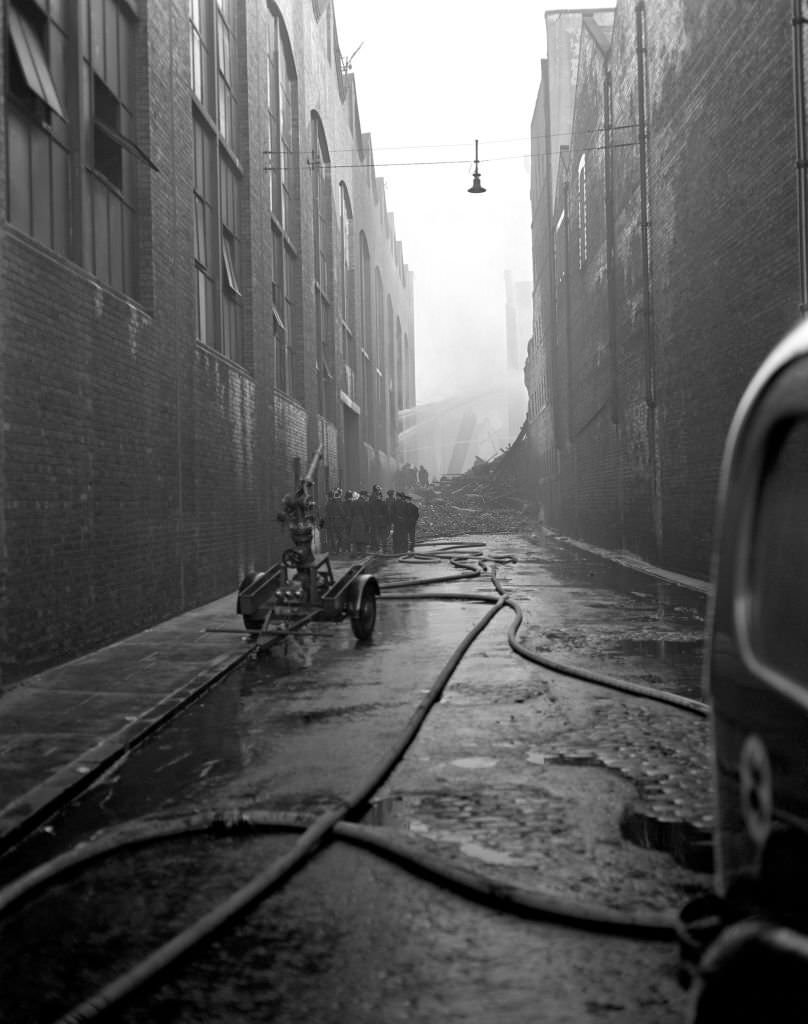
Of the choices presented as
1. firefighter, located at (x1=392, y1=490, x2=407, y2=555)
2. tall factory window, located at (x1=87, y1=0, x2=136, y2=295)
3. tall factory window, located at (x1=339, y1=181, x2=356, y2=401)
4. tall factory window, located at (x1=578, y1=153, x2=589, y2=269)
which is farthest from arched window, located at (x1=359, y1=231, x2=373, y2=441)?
tall factory window, located at (x1=87, y1=0, x2=136, y2=295)

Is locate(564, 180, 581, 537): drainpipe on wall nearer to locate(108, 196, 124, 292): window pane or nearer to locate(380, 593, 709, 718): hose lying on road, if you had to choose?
locate(108, 196, 124, 292): window pane

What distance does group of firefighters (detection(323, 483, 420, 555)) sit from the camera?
2609cm

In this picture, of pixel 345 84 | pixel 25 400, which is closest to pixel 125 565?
pixel 25 400

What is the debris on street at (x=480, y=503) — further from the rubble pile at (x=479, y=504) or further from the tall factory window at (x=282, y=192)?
the tall factory window at (x=282, y=192)

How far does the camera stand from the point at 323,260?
30.6 m

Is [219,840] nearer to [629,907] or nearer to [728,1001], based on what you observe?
[629,907]

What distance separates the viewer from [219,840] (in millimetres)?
4207

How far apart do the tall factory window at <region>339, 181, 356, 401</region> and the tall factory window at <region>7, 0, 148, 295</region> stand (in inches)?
901

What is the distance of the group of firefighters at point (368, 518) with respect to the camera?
26.1 metres

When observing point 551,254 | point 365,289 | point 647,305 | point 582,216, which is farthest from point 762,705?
point 365,289

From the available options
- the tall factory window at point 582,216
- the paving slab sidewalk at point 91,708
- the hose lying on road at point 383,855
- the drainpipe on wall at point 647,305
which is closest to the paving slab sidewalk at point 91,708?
the paving slab sidewalk at point 91,708

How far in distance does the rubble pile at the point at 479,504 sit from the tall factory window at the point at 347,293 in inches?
253

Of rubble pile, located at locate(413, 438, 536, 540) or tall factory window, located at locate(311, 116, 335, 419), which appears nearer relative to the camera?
tall factory window, located at locate(311, 116, 335, 419)

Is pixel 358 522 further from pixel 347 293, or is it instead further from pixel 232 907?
pixel 232 907
